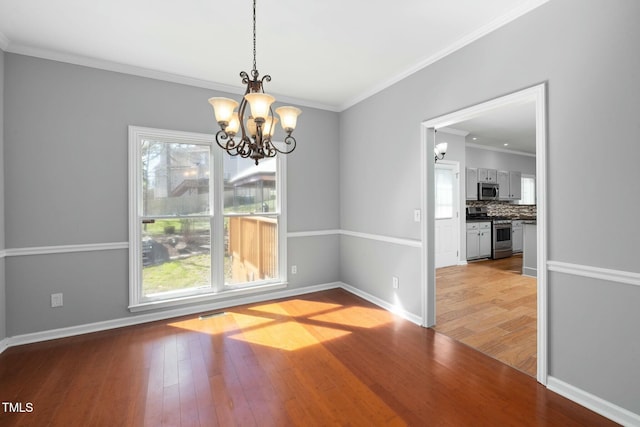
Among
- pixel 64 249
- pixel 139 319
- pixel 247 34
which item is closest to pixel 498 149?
pixel 247 34

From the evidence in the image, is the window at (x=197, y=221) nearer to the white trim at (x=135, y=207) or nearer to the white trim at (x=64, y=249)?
the white trim at (x=135, y=207)

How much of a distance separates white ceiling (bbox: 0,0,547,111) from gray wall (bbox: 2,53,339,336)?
244 mm

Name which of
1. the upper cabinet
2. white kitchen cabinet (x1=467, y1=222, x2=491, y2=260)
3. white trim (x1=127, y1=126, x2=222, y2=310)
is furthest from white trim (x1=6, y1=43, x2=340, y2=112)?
white kitchen cabinet (x1=467, y1=222, x2=491, y2=260)

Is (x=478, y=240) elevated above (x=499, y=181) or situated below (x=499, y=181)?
below

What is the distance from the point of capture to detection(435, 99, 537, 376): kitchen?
9.63 feet

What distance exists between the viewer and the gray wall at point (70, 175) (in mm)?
2693

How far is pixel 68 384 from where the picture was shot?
2.12 metres

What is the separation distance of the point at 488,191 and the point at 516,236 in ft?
5.04

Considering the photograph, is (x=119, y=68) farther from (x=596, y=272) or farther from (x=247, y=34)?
(x=596, y=272)

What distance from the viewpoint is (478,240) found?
646 centimetres

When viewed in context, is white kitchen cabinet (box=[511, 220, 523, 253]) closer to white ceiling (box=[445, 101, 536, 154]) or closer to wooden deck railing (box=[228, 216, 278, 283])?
white ceiling (box=[445, 101, 536, 154])

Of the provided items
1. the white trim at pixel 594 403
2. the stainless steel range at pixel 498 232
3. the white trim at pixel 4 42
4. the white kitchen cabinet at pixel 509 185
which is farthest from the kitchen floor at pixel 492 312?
the white trim at pixel 4 42

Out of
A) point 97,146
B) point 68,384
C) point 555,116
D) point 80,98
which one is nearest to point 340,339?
point 68,384

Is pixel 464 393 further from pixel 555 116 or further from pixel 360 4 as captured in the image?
pixel 360 4
